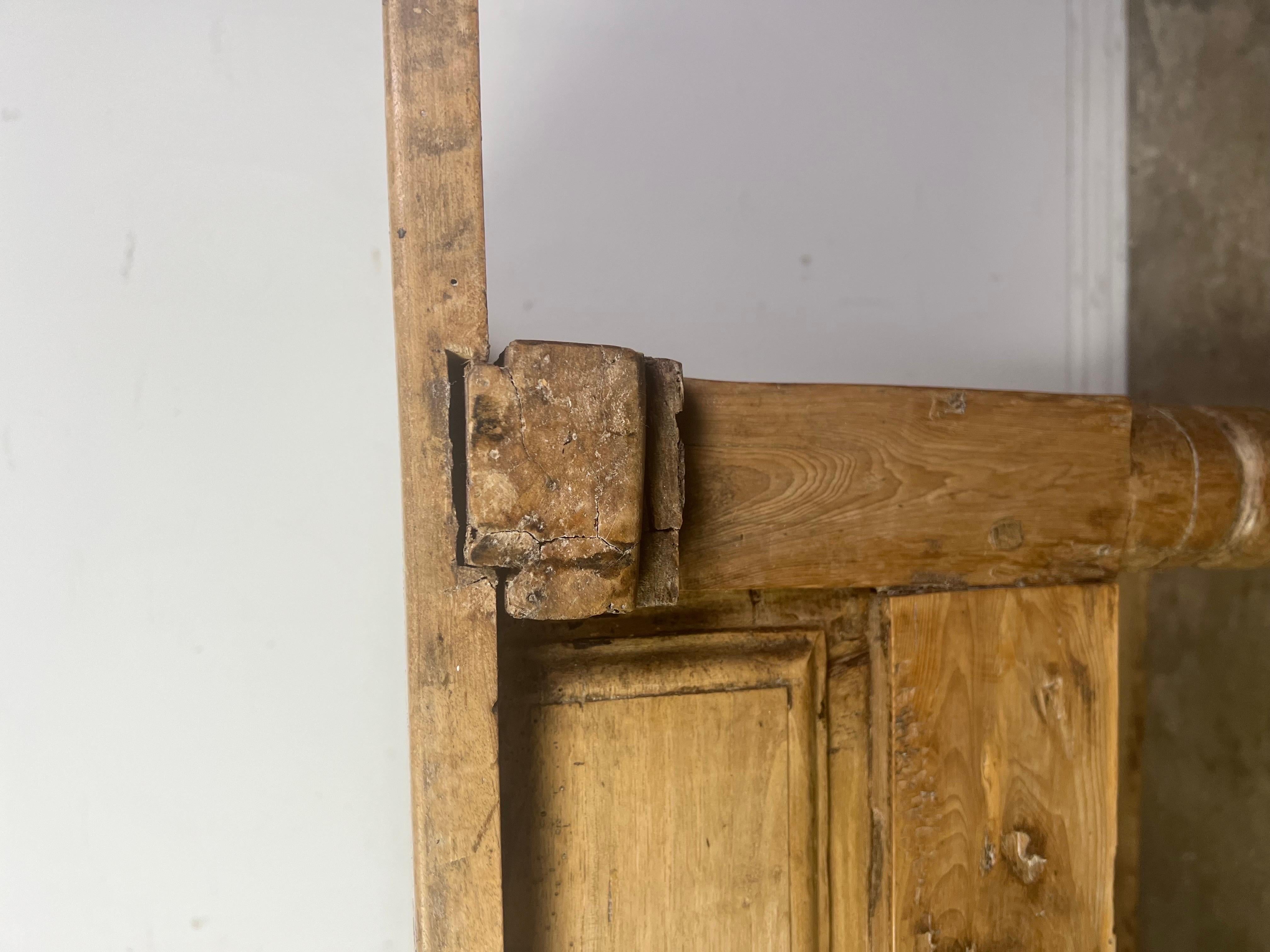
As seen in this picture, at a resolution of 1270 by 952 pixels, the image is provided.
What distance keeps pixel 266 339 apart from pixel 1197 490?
99 cm

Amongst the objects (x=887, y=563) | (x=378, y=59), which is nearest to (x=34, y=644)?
(x=378, y=59)

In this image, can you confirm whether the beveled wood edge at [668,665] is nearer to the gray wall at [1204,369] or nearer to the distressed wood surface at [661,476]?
the distressed wood surface at [661,476]

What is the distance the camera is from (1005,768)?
0.70m

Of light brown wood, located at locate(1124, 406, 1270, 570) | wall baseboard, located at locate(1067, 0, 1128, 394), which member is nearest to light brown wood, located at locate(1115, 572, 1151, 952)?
wall baseboard, located at locate(1067, 0, 1128, 394)

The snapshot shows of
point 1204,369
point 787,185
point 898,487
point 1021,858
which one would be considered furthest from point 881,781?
point 1204,369

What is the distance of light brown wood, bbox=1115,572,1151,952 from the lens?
4.13 ft

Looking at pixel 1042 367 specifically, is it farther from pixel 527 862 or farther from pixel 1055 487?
pixel 527 862

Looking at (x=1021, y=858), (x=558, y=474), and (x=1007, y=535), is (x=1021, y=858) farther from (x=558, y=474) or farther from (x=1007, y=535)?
(x=558, y=474)

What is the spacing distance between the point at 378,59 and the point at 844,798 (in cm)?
96

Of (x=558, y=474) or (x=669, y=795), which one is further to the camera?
(x=669, y=795)

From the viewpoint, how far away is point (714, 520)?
65 centimetres

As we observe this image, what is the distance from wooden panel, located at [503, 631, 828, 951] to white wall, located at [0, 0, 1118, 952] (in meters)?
0.43

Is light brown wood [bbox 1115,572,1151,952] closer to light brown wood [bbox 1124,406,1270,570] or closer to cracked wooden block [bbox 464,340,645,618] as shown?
light brown wood [bbox 1124,406,1270,570]

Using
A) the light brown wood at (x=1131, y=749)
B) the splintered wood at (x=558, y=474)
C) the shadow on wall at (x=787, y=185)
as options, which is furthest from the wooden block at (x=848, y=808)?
the light brown wood at (x=1131, y=749)
